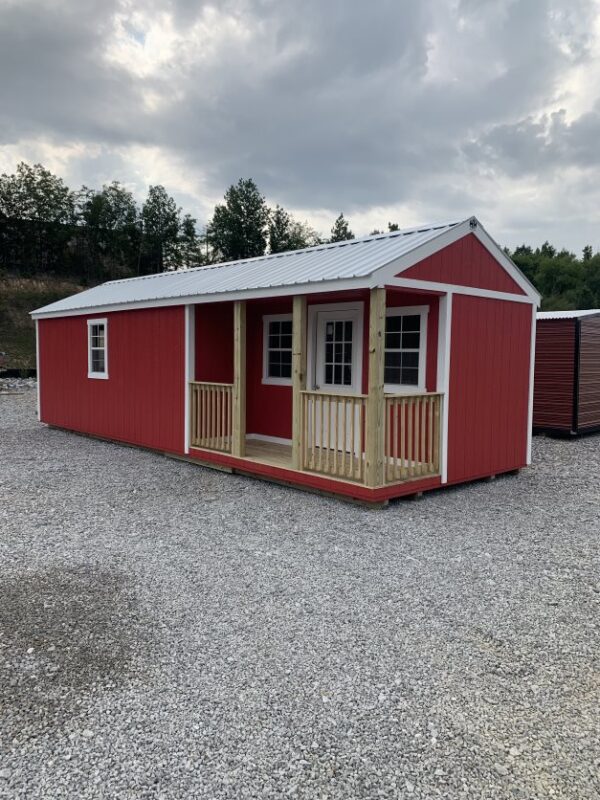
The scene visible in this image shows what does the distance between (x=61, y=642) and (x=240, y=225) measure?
3461 centimetres

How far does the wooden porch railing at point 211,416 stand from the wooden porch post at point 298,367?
133 centimetres

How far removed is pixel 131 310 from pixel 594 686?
7.72 m

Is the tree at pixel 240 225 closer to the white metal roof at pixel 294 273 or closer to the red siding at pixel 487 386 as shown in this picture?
the white metal roof at pixel 294 273

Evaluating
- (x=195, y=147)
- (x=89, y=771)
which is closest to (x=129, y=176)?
(x=195, y=147)

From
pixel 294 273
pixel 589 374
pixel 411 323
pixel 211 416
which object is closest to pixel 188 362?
pixel 211 416

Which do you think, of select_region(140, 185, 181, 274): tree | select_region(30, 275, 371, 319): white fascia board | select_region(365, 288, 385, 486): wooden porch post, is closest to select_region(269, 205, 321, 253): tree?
select_region(140, 185, 181, 274): tree

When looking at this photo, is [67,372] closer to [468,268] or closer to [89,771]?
[468,268]

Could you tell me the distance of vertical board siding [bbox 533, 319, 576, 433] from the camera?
1030 centimetres

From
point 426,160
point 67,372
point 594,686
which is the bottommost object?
point 594,686

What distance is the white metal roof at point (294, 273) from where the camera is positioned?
553 centimetres

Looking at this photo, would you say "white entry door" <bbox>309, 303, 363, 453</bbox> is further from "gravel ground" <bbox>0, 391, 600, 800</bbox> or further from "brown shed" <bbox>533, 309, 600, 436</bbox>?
"brown shed" <bbox>533, 309, 600, 436</bbox>

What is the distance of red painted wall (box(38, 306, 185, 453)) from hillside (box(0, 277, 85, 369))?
12.2m

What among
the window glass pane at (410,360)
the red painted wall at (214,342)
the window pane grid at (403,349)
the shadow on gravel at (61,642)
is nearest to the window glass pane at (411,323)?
the window pane grid at (403,349)

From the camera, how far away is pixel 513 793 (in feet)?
6.08
